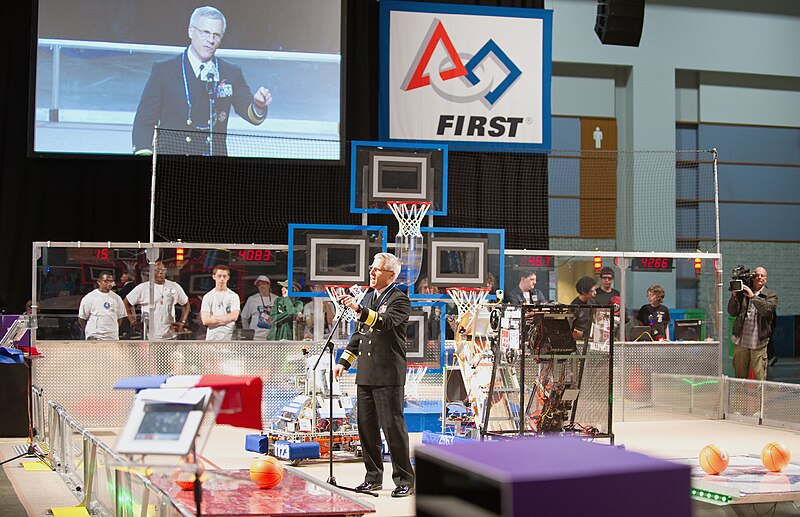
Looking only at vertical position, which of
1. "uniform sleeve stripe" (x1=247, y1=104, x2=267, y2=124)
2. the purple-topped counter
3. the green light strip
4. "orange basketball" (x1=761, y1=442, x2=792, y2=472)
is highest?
"uniform sleeve stripe" (x1=247, y1=104, x2=267, y2=124)

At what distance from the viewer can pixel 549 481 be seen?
76.4 inches

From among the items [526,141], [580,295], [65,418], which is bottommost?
[65,418]

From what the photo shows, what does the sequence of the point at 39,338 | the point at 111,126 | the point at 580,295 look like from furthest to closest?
1. the point at 111,126
2. the point at 580,295
3. the point at 39,338

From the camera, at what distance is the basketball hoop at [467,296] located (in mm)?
Result: 9266

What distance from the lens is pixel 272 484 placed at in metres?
5.68

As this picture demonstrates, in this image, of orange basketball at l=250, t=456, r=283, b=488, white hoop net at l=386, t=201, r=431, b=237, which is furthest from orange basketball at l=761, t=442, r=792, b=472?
white hoop net at l=386, t=201, r=431, b=237

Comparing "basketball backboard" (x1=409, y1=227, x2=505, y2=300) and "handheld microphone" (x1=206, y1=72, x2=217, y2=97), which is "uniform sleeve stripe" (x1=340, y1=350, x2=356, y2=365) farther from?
"handheld microphone" (x1=206, y1=72, x2=217, y2=97)

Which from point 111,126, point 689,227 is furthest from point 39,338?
point 689,227

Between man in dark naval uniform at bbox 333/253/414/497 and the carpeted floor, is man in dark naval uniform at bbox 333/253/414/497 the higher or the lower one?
the higher one

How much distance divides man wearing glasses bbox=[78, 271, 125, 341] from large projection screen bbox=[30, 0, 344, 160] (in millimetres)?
2494

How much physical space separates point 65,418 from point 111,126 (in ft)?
19.5

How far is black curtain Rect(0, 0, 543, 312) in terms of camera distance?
11867 mm

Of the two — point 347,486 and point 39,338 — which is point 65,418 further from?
point 39,338

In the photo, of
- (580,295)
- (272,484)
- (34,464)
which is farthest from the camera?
(580,295)
